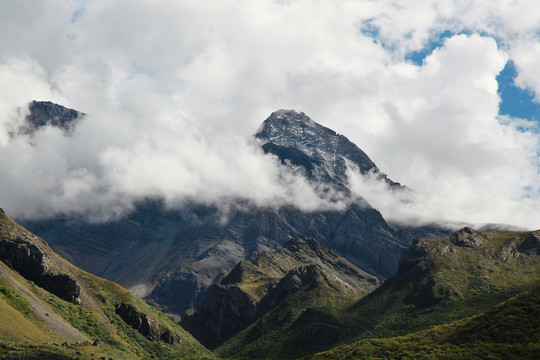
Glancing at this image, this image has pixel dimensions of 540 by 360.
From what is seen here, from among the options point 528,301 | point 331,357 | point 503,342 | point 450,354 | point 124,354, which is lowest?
point 124,354

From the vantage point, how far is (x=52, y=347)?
139 meters

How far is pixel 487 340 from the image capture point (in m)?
150

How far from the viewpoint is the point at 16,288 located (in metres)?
177

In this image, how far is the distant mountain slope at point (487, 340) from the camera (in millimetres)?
136125

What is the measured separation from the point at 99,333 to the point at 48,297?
23.7 meters

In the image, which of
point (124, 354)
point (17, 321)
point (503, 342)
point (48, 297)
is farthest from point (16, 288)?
point (503, 342)

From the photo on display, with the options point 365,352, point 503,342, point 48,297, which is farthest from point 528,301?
point 48,297

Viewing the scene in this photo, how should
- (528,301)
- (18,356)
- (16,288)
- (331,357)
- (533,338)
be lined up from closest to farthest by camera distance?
1. (18,356)
2. (533,338)
3. (528,301)
4. (16,288)
5. (331,357)

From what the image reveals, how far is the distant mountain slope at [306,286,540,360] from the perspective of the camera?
447ft

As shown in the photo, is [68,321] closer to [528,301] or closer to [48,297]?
[48,297]

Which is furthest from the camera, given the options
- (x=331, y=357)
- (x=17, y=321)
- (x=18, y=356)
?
(x=331, y=357)

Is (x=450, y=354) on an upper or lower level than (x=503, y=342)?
lower

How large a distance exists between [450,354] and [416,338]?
49528 mm

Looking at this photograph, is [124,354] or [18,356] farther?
[124,354]
